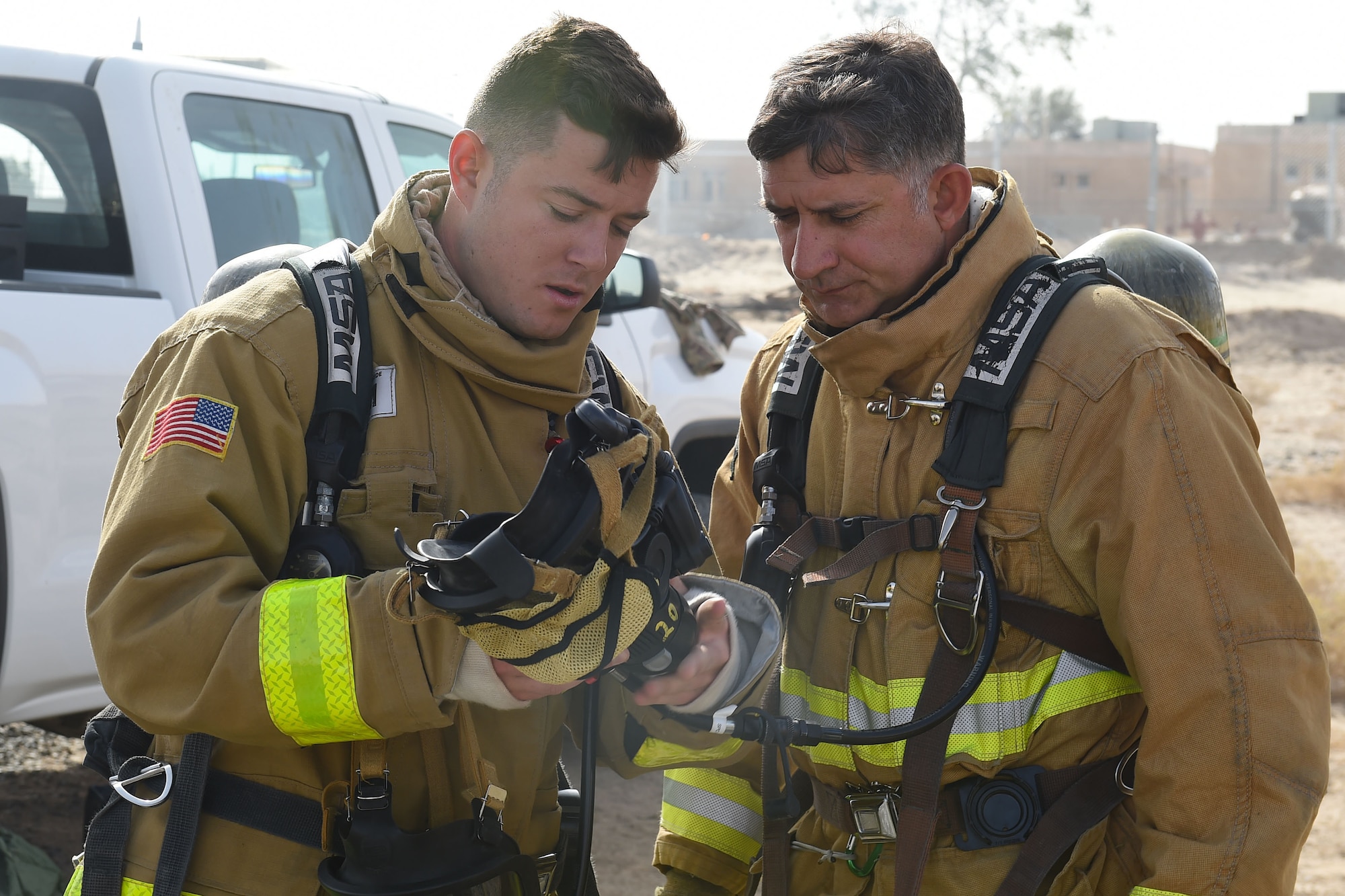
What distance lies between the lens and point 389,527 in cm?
191

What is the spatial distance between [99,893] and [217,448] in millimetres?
680

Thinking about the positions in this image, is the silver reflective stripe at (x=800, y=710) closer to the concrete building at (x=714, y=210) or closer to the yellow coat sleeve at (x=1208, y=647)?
the yellow coat sleeve at (x=1208, y=647)

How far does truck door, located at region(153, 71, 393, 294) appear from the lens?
3.75 m

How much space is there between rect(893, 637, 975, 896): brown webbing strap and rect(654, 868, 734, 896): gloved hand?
20.2 inches

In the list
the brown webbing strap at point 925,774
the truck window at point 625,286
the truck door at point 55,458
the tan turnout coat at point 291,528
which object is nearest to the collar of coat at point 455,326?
A: the tan turnout coat at point 291,528

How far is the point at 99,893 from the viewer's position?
1758 millimetres

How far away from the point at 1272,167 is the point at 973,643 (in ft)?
138

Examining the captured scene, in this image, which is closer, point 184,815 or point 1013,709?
point 184,815

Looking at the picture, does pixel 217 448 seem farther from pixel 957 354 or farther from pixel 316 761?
pixel 957 354

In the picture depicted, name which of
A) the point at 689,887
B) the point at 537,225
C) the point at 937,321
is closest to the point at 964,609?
the point at 937,321

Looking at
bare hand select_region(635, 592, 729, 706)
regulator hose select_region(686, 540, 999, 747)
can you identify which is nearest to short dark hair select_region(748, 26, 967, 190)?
regulator hose select_region(686, 540, 999, 747)

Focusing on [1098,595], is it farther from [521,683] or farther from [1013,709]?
[521,683]

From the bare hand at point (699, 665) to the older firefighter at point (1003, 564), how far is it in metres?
0.25

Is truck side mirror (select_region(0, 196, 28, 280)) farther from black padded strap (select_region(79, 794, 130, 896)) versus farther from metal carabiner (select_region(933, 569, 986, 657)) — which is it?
metal carabiner (select_region(933, 569, 986, 657))
